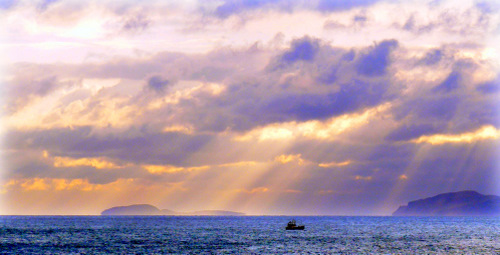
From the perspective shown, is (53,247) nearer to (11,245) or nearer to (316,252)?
(11,245)

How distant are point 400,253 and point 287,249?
72.2ft

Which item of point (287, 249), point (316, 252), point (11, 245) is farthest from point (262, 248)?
point (11, 245)

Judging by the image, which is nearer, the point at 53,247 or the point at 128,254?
the point at 128,254

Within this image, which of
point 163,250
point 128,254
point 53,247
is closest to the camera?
point 128,254

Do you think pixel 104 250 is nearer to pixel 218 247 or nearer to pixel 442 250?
pixel 218 247

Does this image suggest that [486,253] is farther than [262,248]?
No

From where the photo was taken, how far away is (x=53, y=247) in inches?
4948

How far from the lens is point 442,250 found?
4621 inches

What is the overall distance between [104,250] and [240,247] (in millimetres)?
27087

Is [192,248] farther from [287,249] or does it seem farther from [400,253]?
[400,253]

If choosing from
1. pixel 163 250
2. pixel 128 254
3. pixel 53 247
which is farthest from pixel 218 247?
pixel 53 247

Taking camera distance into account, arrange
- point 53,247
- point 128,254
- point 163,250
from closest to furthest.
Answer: point 128,254 → point 163,250 → point 53,247

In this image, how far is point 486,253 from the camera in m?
110

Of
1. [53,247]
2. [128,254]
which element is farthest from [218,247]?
[53,247]
